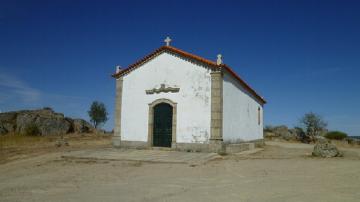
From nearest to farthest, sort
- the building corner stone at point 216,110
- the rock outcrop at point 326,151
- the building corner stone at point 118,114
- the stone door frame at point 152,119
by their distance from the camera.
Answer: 1. the rock outcrop at point 326,151
2. the building corner stone at point 216,110
3. the stone door frame at point 152,119
4. the building corner stone at point 118,114

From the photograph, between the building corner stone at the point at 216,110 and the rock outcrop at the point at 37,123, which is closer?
the building corner stone at the point at 216,110

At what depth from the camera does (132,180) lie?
8773mm

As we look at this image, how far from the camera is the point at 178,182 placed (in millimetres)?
8344

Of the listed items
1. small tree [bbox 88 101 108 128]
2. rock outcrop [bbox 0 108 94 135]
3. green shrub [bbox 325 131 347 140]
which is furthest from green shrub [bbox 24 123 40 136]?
green shrub [bbox 325 131 347 140]

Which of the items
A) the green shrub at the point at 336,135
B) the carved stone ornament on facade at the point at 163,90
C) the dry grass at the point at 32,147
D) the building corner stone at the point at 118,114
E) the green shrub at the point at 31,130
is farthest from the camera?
the green shrub at the point at 336,135

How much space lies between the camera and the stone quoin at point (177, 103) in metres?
15.8

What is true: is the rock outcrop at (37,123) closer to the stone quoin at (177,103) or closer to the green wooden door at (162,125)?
the stone quoin at (177,103)

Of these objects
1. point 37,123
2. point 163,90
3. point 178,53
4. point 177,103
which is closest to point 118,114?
point 163,90

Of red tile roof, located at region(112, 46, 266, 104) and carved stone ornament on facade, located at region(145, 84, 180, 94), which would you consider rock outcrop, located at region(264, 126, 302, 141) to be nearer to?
red tile roof, located at region(112, 46, 266, 104)

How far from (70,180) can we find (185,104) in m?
8.54

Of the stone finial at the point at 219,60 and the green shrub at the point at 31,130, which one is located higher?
the stone finial at the point at 219,60

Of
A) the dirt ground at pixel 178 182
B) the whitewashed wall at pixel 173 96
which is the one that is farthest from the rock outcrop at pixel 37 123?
the dirt ground at pixel 178 182

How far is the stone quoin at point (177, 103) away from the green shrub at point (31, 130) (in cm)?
1885

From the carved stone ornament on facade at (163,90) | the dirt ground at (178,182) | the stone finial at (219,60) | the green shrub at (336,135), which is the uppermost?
the stone finial at (219,60)
